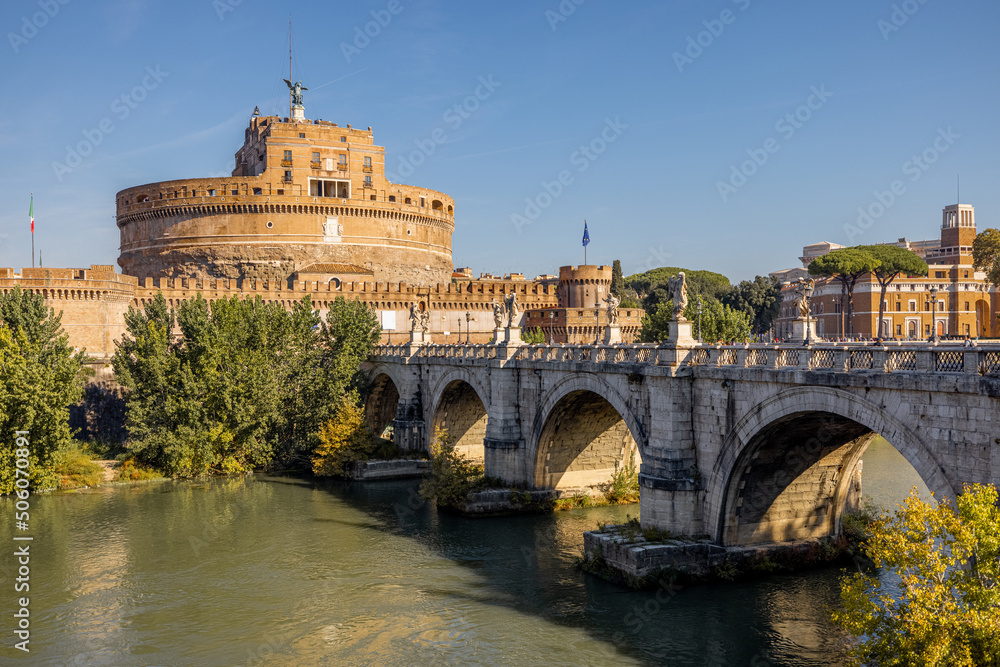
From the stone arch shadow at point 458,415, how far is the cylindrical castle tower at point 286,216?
98.0 ft

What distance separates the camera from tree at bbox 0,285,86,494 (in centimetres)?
3095

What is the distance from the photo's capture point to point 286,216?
65.4 m

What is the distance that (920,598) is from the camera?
37.8 ft

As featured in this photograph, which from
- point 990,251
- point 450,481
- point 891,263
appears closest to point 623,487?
point 450,481

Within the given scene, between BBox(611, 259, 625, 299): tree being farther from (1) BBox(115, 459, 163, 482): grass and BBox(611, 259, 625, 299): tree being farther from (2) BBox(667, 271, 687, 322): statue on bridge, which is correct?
(2) BBox(667, 271, 687, 322): statue on bridge

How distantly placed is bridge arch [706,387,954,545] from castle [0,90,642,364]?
40440 millimetres

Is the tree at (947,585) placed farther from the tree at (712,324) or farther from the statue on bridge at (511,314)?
the tree at (712,324)

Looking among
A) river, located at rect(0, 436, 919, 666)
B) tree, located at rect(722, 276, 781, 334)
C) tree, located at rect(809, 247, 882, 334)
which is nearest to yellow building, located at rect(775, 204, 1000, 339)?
tree, located at rect(809, 247, 882, 334)

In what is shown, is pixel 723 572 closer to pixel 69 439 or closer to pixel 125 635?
pixel 125 635

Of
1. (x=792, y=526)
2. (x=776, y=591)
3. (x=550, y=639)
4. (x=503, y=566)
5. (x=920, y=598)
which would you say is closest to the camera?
(x=920, y=598)

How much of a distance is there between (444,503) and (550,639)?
1181 centimetres

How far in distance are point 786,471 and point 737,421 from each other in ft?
7.31

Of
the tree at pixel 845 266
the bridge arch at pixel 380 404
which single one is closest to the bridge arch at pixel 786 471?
the bridge arch at pixel 380 404

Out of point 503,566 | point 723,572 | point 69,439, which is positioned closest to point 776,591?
point 723,572
